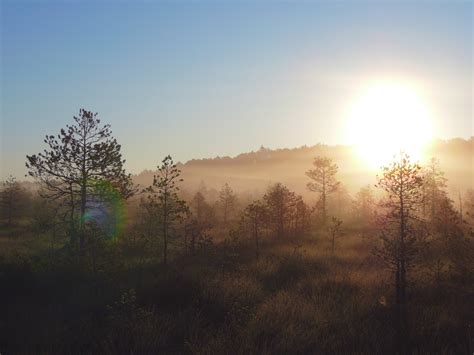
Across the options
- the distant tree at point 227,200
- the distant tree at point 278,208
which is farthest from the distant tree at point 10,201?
the distant tree at point 278,208

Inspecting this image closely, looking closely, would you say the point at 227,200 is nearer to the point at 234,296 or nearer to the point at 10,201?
the point at 10,201

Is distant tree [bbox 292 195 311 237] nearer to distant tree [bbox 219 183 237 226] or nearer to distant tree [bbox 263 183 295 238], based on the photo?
distant tree [bbox 263 183 295 238]

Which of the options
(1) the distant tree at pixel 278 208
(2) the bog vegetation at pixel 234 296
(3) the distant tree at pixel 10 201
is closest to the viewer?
(2) the bog vegetation at pixel 234 296

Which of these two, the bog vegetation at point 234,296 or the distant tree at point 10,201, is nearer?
the bog vegetation at point 234,296

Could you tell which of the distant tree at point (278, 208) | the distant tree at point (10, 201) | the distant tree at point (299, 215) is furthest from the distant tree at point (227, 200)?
the distant tree at point (10, 201)

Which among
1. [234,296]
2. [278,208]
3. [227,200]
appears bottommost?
[234,296]

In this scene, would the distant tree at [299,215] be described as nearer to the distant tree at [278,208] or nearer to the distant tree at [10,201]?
the distant tree at [278,208]

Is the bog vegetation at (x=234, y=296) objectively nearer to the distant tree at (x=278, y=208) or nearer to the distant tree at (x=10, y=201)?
the distant tree at (x=278, y=208)

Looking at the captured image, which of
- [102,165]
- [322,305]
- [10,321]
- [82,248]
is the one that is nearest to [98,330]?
[10,321]

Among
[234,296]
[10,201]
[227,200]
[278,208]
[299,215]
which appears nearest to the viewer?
[234,296]

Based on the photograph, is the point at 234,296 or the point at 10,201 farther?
the point at 10,201

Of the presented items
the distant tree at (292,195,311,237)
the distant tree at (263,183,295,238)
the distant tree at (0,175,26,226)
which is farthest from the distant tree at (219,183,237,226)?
the distant tree at (0,175,26,226)

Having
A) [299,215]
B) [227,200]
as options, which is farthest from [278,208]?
[227,200]

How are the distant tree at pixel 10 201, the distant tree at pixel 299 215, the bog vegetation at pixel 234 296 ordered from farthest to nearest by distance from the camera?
1. the distant tree at pixel 10 201
2. the distant tree at pixel 299 215
3. the bog vegetation at pixel 234 296
